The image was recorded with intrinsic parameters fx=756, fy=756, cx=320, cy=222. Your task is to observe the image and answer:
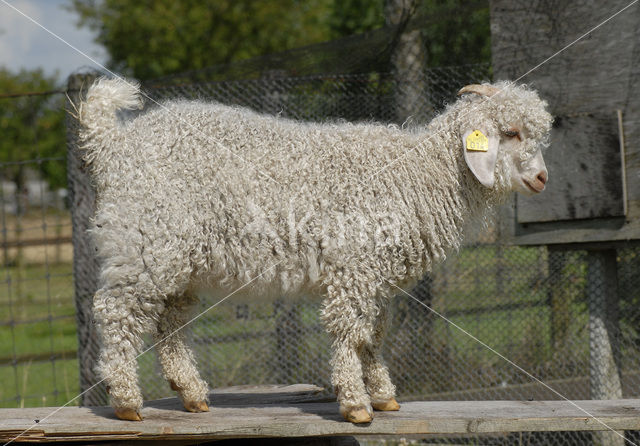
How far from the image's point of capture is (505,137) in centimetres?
368

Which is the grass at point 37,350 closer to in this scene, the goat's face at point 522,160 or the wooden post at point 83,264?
the wooden post at point 83,264

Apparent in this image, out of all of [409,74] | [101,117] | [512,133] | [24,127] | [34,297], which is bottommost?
[34,297]

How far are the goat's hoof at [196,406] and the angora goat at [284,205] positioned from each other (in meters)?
0.25

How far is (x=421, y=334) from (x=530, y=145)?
257cm

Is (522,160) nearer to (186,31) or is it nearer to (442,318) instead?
(442,318)

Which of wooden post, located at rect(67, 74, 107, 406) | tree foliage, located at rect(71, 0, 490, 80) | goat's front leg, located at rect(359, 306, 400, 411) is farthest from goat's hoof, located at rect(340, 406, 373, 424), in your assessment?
tree foliage, located at rect(71, 0, 490, 80)

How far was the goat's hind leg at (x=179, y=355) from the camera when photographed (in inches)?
151

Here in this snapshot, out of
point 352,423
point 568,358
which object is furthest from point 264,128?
point 568,358

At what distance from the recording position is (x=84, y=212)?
5738 millimetres

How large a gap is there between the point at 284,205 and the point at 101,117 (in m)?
1.01

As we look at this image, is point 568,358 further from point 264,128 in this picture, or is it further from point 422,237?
point 264,128

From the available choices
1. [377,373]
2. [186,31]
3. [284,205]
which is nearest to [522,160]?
[284,205]

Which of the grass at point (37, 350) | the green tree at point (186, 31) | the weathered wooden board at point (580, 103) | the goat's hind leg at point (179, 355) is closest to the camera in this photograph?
the goat's hind leg at point (179, 355)

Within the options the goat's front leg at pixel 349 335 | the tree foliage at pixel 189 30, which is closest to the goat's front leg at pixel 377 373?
the goat's front leg at pixel 349 335
